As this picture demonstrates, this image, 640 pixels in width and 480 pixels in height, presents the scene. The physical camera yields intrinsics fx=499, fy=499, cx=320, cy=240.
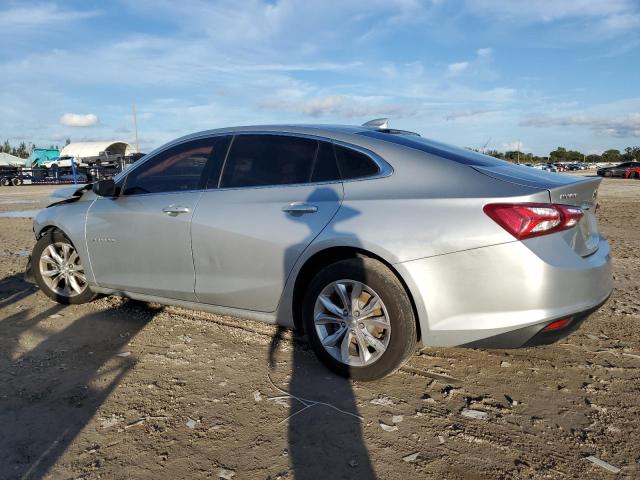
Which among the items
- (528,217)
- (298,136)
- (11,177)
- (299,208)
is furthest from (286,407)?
(11,177)

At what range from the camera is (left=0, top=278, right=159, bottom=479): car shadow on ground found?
2445mm

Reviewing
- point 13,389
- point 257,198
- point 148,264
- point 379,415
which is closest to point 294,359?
point 379,415

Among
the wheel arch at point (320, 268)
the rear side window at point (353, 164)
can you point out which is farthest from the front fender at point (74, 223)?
the rear side window at point (353, 164)

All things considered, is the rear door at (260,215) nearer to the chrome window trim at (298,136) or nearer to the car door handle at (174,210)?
the chrome window trim at (298,136)

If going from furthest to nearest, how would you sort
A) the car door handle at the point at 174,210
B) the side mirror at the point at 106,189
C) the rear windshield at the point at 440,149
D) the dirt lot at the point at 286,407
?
the side mirror at the point at 106,189 → the car door handle at the point at 174,210 → the rear windshield at the point at 440,149 → the dirt lot at the point at 286,407

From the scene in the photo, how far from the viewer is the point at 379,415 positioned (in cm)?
273

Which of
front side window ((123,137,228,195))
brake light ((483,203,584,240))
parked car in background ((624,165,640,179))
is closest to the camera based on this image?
brake light ((483,203,584,240))

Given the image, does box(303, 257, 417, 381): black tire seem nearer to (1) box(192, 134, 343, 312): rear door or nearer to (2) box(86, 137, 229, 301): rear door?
(1) box(192, 134, 343, 312): rear door

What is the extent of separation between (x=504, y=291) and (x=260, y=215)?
163cm

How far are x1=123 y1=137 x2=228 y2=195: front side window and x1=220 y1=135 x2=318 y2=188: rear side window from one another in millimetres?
172

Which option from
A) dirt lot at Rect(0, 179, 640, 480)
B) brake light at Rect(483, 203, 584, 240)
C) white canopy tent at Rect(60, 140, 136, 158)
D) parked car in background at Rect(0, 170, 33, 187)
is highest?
white canopy tent at Rect(60, 140, 136, 158)

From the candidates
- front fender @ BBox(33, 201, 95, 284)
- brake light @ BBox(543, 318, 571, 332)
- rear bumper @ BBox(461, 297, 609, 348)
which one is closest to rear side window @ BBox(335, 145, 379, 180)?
rear bumper @ BBox(461, 297, 609, 348)

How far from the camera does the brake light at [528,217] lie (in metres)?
2.65

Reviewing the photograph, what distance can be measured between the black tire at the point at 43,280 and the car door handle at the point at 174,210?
4.40ft
